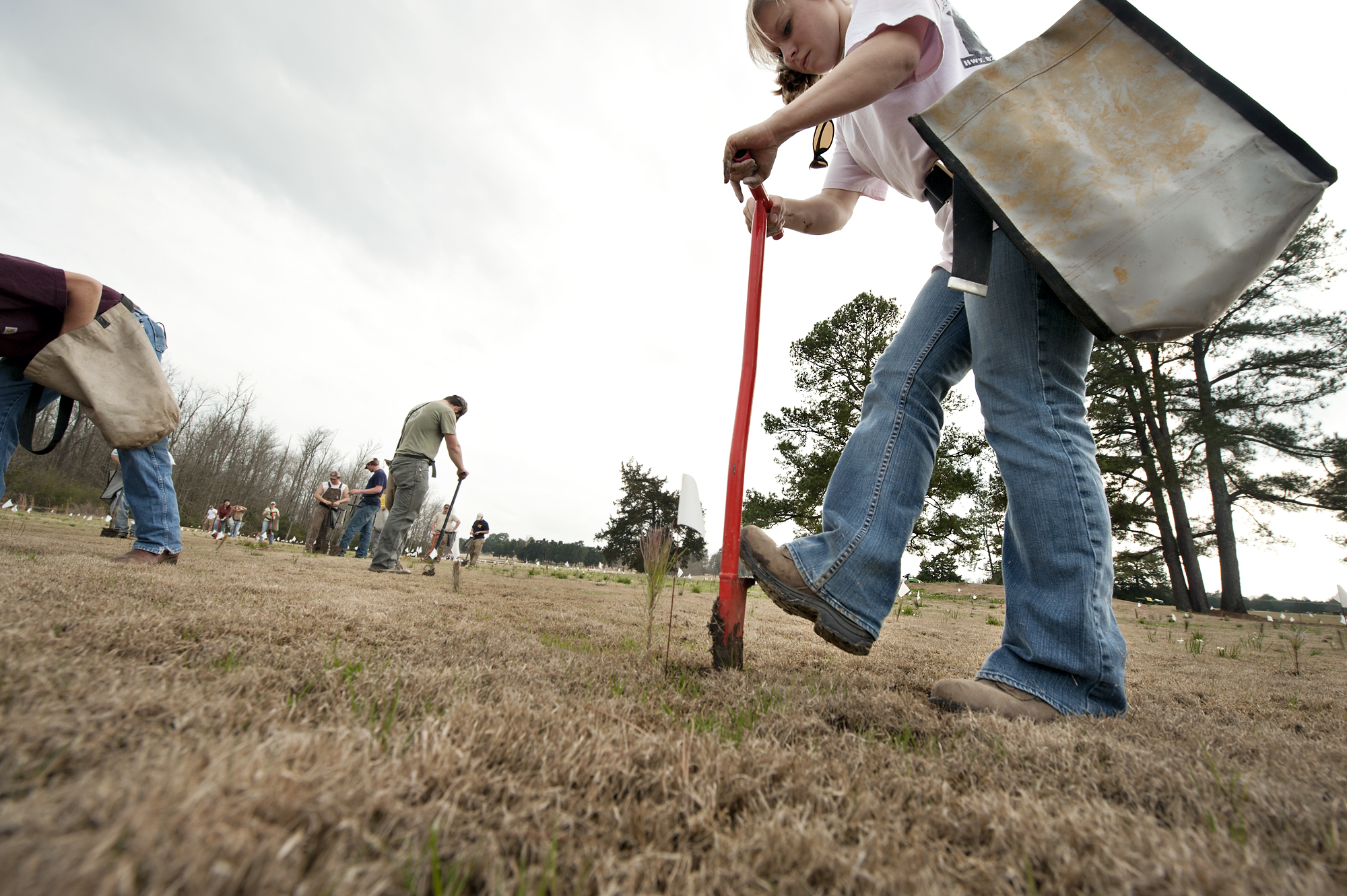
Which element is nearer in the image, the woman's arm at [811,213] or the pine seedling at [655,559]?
the pine seedling at [655,559]

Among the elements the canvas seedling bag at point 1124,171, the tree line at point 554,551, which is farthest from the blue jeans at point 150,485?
the tree line at point 554,551

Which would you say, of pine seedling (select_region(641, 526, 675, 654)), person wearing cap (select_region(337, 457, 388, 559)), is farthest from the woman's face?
person wearing cap (select_region(337, 457, 388, 559))

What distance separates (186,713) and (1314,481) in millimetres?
23266

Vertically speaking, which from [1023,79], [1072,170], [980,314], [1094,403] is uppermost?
[1094,403]

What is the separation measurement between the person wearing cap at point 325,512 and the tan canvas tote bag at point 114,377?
8.99 meters

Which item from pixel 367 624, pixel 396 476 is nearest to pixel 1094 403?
pixel 396 476

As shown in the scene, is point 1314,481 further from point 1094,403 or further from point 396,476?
point 396,476

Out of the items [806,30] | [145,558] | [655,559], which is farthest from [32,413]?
[806,30]

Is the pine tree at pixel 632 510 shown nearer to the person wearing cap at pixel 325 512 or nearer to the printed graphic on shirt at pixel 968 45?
the person wearing cap at pixel 325 512

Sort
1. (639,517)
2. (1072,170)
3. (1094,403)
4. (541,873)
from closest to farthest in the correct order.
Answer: (541,873)
(1072,170)
(1094,403)
(639,517)

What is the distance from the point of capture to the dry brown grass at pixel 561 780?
0.51m

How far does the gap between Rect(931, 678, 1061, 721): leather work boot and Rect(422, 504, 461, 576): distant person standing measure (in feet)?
12.8

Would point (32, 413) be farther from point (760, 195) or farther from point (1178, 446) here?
point (1178, 446)

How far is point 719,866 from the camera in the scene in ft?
2.03
